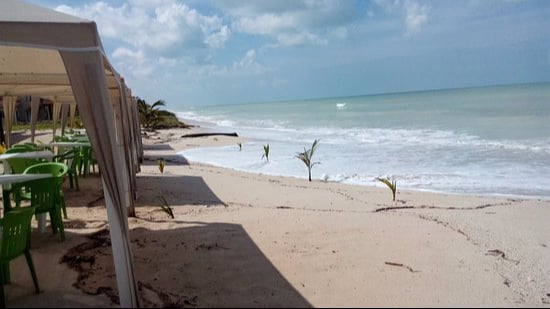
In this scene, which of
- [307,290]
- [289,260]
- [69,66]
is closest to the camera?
[69,66]

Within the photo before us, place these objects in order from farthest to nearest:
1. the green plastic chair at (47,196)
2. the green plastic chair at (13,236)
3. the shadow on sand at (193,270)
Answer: the green plastic chair at (47,196)
the shadow on sand at (193,270)
the green plastic chair at (13,236)

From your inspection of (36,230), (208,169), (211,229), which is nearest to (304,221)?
(211,229)

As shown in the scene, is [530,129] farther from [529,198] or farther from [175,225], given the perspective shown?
[175,225]

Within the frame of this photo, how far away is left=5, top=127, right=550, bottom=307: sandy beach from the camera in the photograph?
3.38 m

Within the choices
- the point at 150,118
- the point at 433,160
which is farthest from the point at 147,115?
the point at 433,160

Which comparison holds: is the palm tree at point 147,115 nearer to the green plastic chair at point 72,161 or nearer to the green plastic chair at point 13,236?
the green plastic chair at point 72,161

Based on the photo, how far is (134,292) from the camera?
10.5 ft

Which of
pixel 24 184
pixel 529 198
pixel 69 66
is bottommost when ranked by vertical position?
pixel 529 198

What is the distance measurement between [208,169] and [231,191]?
9.71 feet

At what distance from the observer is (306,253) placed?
172 inches

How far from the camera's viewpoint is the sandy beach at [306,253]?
11.1ft

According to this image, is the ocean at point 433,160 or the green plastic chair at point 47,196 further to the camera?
the ocean at point 433,160

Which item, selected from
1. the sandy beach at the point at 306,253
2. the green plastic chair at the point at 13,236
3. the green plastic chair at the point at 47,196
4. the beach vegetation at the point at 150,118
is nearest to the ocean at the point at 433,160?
the sandy beach at the point at 306,253

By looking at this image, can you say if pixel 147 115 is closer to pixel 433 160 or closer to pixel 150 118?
pixel 150 118
